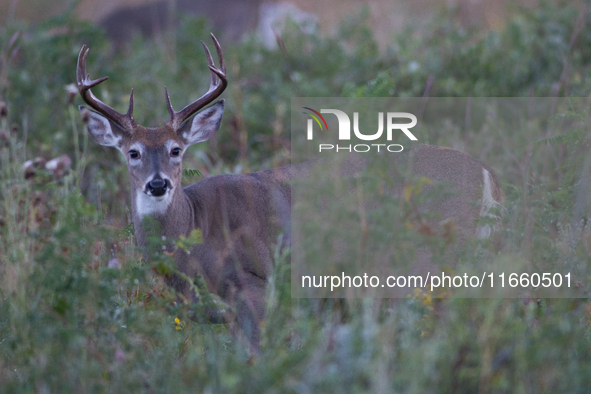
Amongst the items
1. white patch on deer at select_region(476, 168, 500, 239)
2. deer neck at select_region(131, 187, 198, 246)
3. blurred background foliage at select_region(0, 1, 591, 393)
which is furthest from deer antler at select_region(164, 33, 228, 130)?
white patch on deer at select_region(476, 168, 500, 239)

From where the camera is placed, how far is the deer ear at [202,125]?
4.97m

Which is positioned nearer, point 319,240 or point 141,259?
point 319,240

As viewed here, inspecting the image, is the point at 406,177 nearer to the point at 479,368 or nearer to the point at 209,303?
the point at 479,368

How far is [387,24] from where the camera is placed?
12.8m

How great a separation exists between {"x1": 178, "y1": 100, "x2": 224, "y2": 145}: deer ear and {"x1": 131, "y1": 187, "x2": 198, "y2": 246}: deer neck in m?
0.50

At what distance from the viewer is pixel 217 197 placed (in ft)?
16.5

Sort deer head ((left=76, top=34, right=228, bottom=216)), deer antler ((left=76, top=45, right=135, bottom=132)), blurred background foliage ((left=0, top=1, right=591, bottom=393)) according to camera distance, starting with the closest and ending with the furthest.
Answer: blurred background foliage ((left=0, top=1, right=591, bottom=393)) < deer head ((left=76, top=34, right=228, bottom=216)) < deer antler ((left=76, top=45, right=135, bottom=132))

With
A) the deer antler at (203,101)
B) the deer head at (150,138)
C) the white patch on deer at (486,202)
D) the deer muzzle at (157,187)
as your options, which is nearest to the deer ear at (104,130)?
the deer head at (150,138)

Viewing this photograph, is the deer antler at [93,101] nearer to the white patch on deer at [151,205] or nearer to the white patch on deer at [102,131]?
the white patch on deer at [102,131]

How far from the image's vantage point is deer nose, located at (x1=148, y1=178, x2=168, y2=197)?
A: 14.4 ft

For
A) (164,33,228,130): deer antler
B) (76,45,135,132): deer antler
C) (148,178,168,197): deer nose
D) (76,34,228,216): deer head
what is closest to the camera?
(148,178,168,197): deer nose

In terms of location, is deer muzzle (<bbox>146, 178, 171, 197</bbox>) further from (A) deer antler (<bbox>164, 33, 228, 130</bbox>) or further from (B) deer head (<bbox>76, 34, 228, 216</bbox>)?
(A) deer antler (<bbox>164, 33, 228, 130</bbox>)

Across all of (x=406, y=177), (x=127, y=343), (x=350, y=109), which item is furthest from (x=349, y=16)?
(x=127, y=343)

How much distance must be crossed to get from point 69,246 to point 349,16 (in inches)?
285
